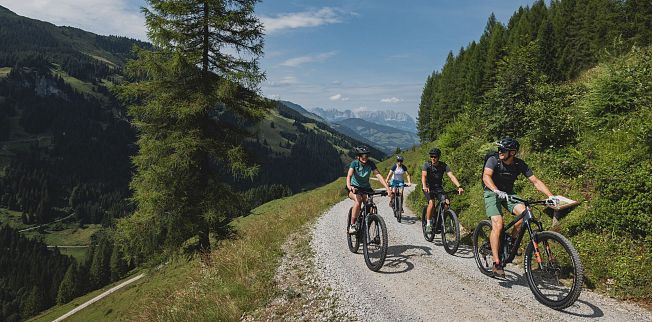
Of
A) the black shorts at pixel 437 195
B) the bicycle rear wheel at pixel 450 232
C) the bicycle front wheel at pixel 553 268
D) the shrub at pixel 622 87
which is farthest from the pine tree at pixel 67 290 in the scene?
the shrub at pixel 622 87

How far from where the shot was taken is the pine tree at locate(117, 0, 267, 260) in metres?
15.2

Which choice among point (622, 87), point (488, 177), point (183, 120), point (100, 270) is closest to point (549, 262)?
point (488, 177)

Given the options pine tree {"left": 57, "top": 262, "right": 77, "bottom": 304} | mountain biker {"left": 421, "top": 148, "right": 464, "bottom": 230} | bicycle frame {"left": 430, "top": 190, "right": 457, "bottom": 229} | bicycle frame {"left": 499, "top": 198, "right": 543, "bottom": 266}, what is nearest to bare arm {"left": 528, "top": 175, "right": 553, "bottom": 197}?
bicycle frame {"left": 499, "top": 198, "right": 543, "bottom": 266}

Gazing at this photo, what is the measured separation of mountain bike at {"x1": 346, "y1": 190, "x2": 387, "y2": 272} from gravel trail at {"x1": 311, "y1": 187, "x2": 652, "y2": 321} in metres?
0.28

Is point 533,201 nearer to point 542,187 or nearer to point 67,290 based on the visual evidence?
point 542,187

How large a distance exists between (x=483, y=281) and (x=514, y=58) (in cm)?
1753

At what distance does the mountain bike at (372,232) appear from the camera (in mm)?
8828

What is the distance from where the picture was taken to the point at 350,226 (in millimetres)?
10562

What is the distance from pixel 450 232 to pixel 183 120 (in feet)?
37.7

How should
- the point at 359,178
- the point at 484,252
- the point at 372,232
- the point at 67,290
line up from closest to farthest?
the point at 484,252 → the point at 372,232 → the point at 359,178 → the point at 67,290

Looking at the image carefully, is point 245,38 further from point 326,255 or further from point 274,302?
point 274,302

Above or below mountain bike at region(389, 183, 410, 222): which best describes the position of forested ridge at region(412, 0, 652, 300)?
above

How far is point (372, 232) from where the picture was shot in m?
9.45

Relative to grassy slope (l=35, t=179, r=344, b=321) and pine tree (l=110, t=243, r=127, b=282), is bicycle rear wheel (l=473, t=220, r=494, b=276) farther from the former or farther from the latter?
pine tree (l=110, t=243, r=127, b=282)
